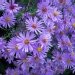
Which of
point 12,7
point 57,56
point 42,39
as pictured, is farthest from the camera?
point 57,56

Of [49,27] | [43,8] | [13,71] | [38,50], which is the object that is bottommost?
[13,71]

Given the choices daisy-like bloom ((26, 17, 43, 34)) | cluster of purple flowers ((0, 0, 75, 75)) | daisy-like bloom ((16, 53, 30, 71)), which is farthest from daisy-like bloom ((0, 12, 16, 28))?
daisy-like bloom ((16, 53, 30, 71))

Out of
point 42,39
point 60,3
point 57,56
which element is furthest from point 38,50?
point 60,3

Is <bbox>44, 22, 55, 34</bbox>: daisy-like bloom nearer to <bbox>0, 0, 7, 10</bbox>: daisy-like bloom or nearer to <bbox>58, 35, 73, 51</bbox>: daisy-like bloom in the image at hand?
<bbox>58, 35, 73, 51</bbox>: daisy-like bloom

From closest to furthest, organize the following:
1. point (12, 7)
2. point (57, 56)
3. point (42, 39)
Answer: point (42, 39)
point (12, 7)
point (57, 56)

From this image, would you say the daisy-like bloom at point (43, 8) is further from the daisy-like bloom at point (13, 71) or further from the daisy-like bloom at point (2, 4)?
the daisy-like bloom at point (13, 71)

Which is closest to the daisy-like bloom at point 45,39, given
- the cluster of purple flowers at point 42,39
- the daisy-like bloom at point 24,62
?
the cluster of purple flowers at point 42,39

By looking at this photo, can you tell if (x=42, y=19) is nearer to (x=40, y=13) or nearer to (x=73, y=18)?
(x=40, y=13)

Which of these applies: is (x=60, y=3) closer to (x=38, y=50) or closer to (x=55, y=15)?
(x=55, y=15)

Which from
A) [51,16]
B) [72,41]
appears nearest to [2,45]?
[51,16]
